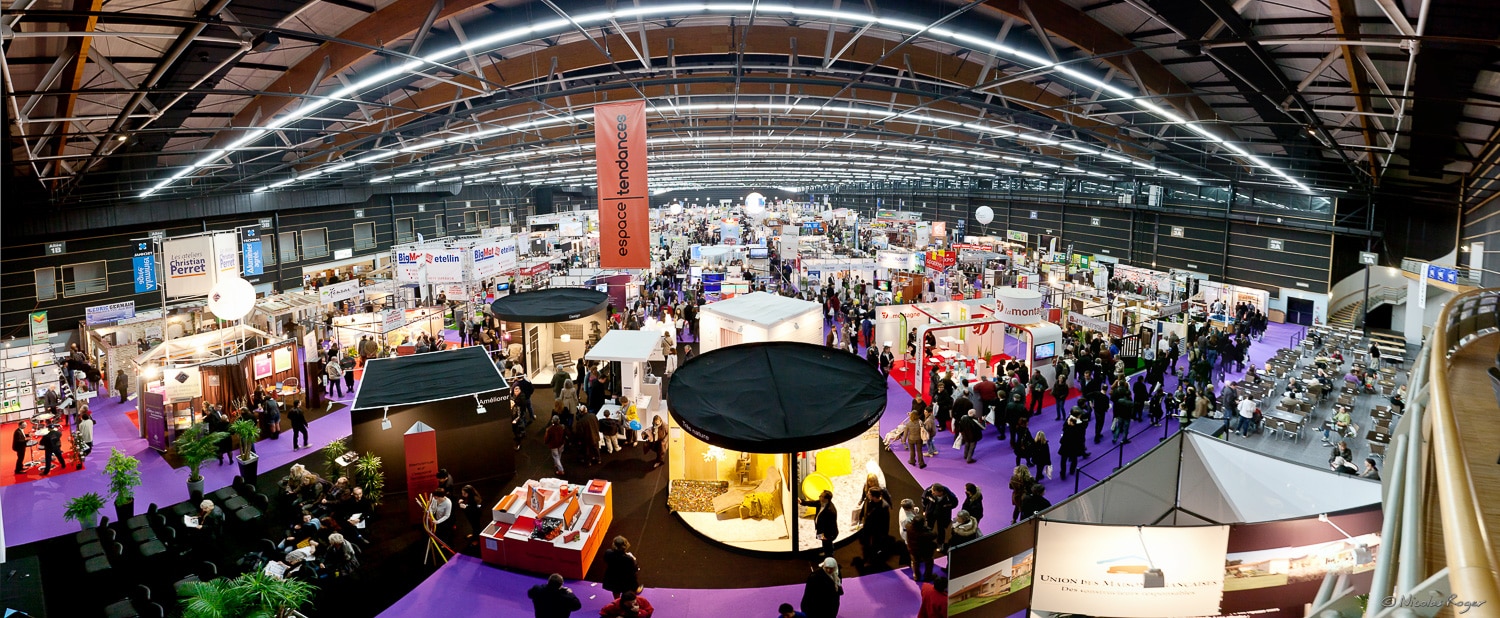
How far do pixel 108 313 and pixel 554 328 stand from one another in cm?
1139

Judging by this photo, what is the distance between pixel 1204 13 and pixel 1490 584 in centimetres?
840

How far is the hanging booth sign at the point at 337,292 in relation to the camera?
19.3 m

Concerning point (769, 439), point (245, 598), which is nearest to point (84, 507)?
point (245, 598)

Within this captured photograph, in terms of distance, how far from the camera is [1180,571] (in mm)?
4363

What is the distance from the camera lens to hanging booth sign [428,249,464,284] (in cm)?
1684

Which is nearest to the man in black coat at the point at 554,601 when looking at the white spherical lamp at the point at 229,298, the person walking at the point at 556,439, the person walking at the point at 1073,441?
the person walking at the point at 556,439

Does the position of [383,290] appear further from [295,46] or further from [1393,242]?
[1393,242]

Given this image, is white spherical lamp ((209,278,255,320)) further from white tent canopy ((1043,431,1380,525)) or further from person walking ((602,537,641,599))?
white tent canopy ((1043,431,1380,525))

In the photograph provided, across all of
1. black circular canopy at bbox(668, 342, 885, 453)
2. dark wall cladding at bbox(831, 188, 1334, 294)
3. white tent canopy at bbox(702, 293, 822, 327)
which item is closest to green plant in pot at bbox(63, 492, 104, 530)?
black circular canopy at bbox(668, 342, 885, 453)

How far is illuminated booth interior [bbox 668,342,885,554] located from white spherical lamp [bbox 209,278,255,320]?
9156 millimetres

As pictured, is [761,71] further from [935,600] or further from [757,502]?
[935,600]

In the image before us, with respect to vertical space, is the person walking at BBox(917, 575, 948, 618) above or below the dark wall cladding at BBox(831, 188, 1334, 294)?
below

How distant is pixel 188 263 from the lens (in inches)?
473

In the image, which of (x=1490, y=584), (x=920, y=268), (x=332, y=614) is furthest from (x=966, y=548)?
(x=920, y=268)
